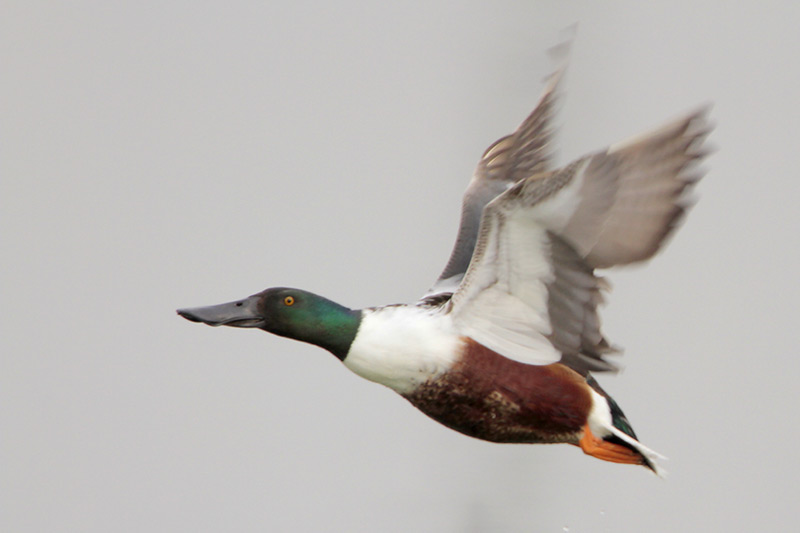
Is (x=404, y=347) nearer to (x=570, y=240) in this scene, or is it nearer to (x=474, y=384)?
(x=474, y=384)

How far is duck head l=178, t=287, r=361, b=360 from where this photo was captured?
2598 mm

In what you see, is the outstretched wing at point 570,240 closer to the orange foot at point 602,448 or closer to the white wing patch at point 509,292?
the white wing patch at point 509,292

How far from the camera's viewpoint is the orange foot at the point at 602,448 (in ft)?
8.34

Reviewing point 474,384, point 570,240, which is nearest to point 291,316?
point 474,384

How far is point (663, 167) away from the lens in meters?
2.14

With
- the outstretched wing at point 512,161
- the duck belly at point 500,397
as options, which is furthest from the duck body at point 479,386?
the outstretched wing at point 512,161

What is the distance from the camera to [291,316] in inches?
103

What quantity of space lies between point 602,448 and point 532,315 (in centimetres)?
34

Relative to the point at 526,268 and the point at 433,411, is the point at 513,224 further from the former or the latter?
the point at 433,411

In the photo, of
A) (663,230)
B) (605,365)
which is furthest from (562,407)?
(663,230)

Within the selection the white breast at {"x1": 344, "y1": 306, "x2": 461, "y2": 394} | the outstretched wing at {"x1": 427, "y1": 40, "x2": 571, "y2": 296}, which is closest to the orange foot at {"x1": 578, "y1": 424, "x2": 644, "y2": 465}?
the white breast at {"x1": 344, "y1": 306, "x2": 461, "y2": 394}

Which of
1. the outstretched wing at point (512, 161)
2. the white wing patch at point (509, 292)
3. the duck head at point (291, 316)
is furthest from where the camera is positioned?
the outstretched wing at point (512, 161)

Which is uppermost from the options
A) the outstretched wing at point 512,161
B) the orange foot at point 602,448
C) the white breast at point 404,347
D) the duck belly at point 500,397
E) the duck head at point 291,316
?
the outstretched wing at point 512,161

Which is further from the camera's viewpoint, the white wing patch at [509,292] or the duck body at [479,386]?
the duck body at [479,386]
